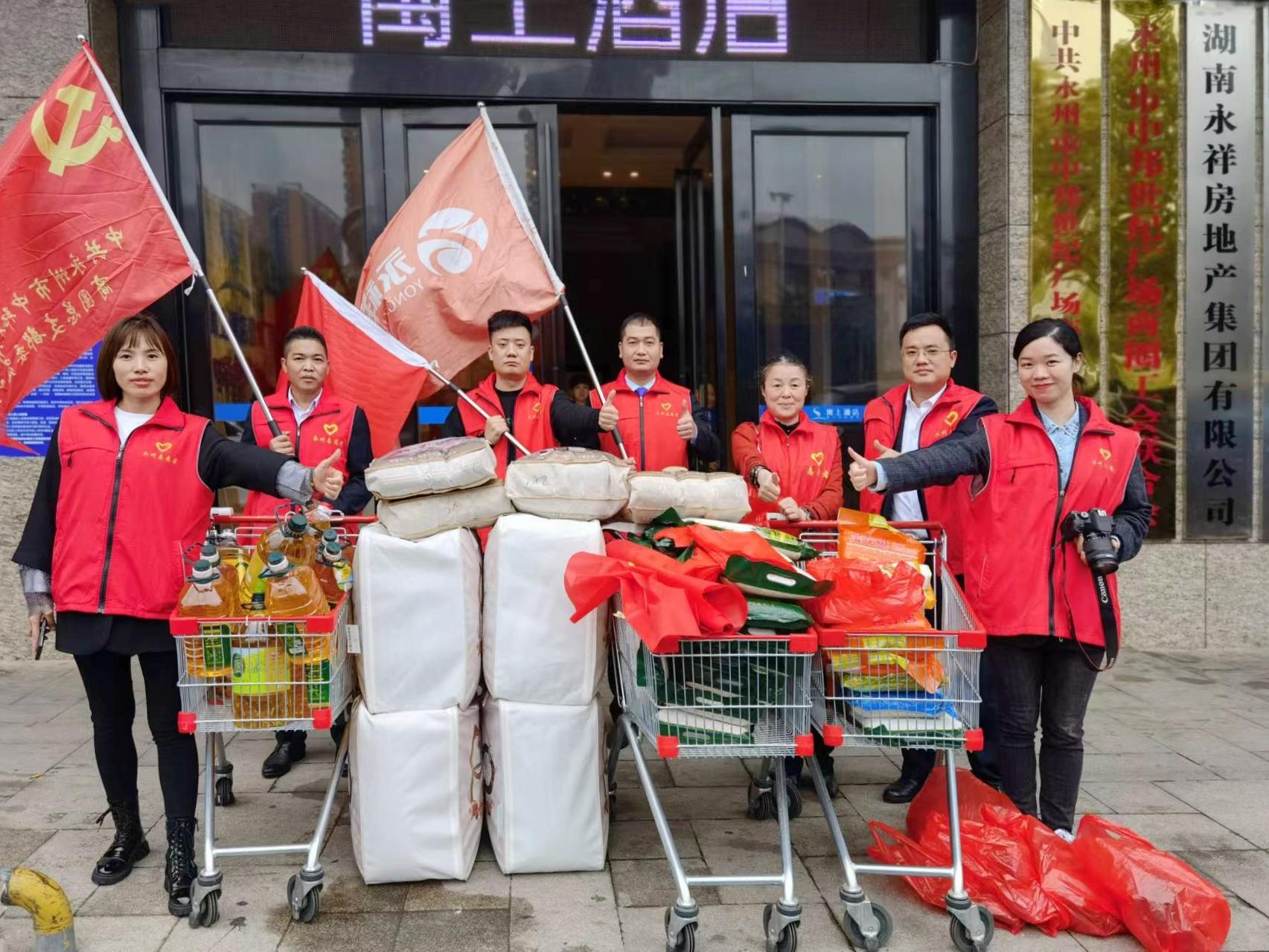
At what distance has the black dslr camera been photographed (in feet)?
11.0

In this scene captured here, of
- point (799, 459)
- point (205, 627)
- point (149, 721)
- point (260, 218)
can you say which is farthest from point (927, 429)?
point (260, 218)

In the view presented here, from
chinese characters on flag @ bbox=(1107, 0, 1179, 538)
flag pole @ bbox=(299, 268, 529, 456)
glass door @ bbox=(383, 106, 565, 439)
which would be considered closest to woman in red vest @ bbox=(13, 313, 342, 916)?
flag pole @ bbox=(299, 268, 529, 456)

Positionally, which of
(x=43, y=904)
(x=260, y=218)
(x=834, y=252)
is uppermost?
(x=260, y=218)

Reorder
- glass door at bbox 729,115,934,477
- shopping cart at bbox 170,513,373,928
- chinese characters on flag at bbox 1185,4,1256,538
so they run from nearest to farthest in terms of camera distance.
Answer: shopping cart at bbox 170,513,373,928 < chinese characters on flag at bbox 1185,4,1256,538 < glass door at bbox 729,115,934,477

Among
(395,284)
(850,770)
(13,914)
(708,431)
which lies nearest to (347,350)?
(395,284)

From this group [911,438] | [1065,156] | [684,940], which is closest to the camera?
[684,940]

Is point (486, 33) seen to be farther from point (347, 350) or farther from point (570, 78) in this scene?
point (347, 350)

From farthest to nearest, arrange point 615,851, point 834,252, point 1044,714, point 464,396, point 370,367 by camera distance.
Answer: point 834,252 < point 370,367 < point 464,396 < point 615,851 < point 1044,714

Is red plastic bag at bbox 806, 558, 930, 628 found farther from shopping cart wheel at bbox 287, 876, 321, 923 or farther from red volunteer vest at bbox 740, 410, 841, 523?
shopping cart wheel at bbox 287, 876, 321, 923

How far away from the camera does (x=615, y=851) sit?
382 cm

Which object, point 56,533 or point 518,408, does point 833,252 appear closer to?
point 518,408

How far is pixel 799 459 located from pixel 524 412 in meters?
1.33

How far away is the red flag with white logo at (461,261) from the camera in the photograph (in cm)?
495

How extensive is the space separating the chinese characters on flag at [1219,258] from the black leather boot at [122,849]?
648cm
